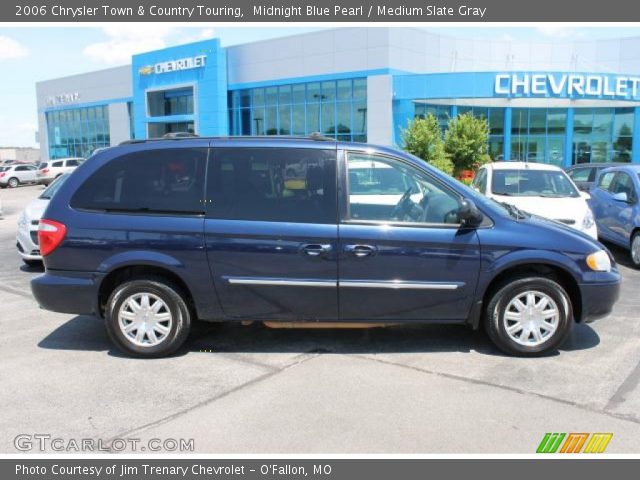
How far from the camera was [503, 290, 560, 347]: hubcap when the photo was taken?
4879 millimetres

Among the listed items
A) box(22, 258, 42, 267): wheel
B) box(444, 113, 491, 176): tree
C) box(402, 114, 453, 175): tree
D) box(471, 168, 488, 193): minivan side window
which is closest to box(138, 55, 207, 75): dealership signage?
box(402, 114, 453, 175): tree

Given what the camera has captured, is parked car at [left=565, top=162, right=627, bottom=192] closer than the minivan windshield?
No

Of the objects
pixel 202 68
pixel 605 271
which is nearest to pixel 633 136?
pixel 202 68

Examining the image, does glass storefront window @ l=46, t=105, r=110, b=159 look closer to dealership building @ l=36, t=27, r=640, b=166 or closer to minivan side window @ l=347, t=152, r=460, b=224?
dealership building @ l=36, t=27, r=640, b=166

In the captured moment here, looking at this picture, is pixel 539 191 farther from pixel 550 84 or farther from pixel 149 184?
pixel 550 84

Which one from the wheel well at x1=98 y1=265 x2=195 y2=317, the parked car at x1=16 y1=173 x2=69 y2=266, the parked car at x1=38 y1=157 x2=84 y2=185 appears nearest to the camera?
the wheel well at x1=98 y1=265 x2=195 y2=317

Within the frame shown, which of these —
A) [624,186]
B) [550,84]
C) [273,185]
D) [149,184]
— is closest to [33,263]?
[149,184]

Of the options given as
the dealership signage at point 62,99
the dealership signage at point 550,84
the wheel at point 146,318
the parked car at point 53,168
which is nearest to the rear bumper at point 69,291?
the wheel at point 146,318

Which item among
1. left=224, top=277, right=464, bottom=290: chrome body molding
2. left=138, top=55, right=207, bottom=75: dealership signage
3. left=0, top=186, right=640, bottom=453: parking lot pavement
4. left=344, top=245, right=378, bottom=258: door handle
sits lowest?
left=0, top=186, right=640, bottom=453: parking lot pavement

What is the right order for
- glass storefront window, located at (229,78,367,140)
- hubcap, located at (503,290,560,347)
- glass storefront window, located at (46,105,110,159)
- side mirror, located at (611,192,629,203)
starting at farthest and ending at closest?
glass storefront window, located at (46,105,110,159)
glass storefront window, located at (229,78,367,140)
side mirror, located at (611,192,629,203)
hubcap, located at (503,290,560,347)

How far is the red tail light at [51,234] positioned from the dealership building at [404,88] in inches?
971

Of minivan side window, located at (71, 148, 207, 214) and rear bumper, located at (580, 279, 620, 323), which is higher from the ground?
minivan side window, located at (71, 148, 207, 214)

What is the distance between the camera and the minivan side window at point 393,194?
4.83m

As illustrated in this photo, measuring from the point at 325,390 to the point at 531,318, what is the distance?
195 centimetres
